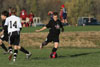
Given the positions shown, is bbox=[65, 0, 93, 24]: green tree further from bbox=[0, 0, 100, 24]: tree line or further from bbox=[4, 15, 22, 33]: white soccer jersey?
bbox=[4, 15, 22, 33]: white soccer jersey

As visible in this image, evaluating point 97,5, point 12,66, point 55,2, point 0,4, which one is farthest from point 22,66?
point 55,2

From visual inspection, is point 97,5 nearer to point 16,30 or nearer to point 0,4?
point 0,4

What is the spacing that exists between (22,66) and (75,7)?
95.4 m

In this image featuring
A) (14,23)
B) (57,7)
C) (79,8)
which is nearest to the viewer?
(14,23)

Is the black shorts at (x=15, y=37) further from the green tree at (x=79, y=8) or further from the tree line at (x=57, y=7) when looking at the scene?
the green tree at (x=79, y=8)

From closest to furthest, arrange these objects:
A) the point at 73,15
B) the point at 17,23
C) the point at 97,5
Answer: the point at 17,23
the point at 73,15
the point at 97,5

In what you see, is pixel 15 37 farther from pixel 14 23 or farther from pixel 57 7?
pixel 57 7

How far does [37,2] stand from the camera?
5148 inches

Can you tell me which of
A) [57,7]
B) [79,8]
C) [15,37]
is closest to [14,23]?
[15,37]

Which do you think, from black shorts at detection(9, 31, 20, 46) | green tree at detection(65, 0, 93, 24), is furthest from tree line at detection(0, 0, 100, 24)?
black shorts at detection(9, 31, 20, 46)

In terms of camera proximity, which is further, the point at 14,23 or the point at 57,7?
the point at 57,7

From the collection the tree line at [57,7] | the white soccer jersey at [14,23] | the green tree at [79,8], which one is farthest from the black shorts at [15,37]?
the green tree at [79,8]

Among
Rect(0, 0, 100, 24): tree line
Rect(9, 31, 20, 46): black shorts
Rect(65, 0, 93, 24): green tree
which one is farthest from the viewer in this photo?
Rect(0, 0, 100, 24): tree line

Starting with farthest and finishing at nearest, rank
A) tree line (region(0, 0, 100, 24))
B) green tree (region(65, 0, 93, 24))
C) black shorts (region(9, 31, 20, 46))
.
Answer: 1. tree line (region(0, 0, 100, 24))
2. green tree (region(65, 0, 93, 24))
3. black shorts (region(9, 31, 20, 46))
